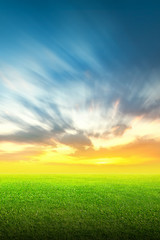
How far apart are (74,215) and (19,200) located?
6.02 metres

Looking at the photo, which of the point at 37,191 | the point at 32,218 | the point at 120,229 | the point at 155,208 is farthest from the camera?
the point at 37,191

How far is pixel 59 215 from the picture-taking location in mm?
13414

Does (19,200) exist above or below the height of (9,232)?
above

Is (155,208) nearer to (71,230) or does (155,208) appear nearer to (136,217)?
(136,217)

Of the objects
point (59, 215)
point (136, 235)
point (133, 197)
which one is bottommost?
point (136, 235)

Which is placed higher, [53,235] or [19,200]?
[19,200]

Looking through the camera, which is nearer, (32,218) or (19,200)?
(32,218)

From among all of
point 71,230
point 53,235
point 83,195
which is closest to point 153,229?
point 71,230

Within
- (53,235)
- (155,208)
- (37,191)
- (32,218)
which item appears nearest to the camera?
(53,235)

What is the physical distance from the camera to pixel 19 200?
16641 mm

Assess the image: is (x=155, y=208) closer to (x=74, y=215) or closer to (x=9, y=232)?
(x=74, y=215)

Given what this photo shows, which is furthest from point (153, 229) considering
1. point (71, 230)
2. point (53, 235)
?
point (53, 235)

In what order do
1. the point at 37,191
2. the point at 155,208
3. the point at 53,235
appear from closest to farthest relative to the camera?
the point at 53,235, the point at 155,208, the point at 37,191

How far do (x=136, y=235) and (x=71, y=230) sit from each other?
3987 millimetres
